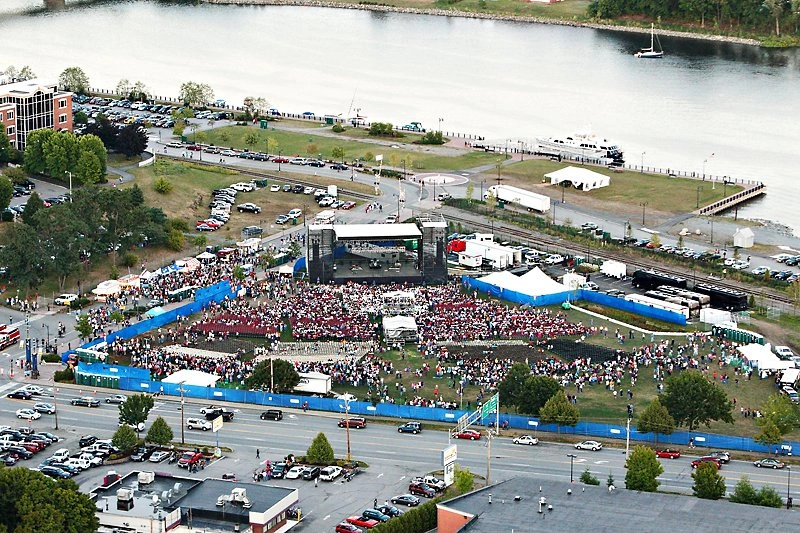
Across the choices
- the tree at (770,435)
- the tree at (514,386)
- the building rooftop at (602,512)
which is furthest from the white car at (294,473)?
the tree at (770,435)

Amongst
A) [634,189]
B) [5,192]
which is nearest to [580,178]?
[634,189]

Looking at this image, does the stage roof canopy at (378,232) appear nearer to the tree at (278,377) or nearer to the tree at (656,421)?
the tree at (278,377)

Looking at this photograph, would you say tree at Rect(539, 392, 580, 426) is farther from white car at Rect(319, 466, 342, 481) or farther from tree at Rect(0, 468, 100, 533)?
tree at Rect(0, 468, 100, 533)

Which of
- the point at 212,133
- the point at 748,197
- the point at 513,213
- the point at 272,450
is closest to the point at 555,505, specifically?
the point at 272,450

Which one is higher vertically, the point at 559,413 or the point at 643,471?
the point at 643,471

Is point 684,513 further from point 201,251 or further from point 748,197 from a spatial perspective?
point 748,197

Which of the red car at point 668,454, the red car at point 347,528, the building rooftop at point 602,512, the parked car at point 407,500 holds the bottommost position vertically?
the red car at point 347,528

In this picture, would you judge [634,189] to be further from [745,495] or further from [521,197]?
[745,495]
